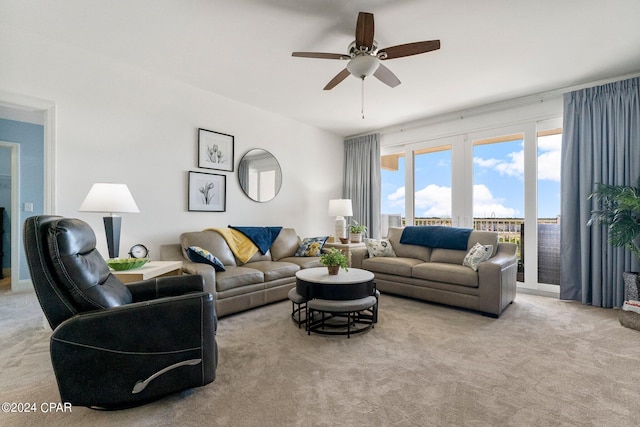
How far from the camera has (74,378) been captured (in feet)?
4.77

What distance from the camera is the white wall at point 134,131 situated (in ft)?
9.05

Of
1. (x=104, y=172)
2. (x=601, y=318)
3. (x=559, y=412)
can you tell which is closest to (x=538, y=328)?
(x=601, y=318)

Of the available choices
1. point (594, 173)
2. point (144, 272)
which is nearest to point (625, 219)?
point (594, 173)

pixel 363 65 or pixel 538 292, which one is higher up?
pixel 363 65

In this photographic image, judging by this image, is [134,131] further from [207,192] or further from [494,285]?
[494,285]

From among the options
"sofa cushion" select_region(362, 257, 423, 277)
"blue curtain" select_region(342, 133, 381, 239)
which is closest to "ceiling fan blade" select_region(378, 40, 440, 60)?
"sofa cushion" select_region(362, 257, 423, 277)

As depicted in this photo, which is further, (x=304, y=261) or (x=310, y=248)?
(x=310, y=248)

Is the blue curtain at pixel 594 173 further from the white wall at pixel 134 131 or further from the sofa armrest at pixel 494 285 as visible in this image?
the white wall at pixel 134 131

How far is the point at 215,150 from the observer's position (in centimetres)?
404

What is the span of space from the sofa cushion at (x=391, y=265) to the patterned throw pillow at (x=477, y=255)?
2.11 feet

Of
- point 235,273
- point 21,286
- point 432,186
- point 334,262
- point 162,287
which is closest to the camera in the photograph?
point 162,287

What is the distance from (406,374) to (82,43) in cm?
393

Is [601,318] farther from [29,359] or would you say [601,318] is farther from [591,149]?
[29,359]

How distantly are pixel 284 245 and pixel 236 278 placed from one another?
4.20 ft
